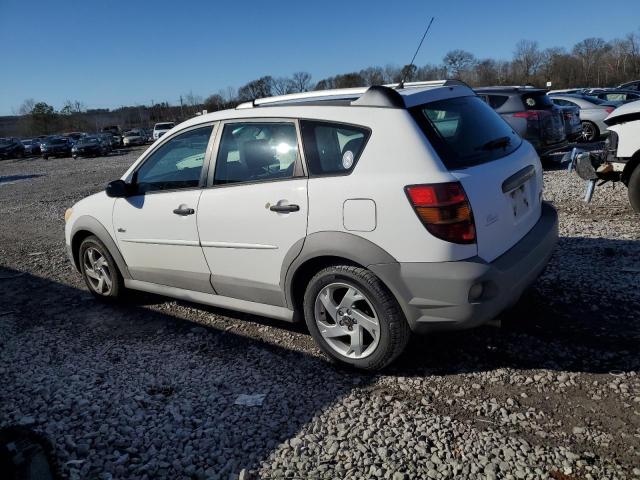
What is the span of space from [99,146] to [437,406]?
3470 cm

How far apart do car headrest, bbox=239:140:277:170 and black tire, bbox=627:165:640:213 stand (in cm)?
493

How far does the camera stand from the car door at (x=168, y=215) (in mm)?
3923

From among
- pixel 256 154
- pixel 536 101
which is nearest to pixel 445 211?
pixel 256 154

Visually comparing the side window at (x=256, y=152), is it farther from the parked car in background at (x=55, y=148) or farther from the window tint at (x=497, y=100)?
the parked car in background at (x=55, y=148)

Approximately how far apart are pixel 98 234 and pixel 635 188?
6203 mm

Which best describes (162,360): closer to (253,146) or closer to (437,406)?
(253,146)

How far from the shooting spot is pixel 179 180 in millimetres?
4047

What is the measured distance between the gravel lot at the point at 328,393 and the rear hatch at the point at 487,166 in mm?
877

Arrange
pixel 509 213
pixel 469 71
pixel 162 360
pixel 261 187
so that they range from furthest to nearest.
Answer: pixel 469 71 → pixel 162 360 → pixel 261 187 → pixel 509 213

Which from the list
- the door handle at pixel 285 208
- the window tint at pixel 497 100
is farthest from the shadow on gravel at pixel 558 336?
the window tint at pixel 497 100

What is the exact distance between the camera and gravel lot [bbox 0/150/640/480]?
2.57 m

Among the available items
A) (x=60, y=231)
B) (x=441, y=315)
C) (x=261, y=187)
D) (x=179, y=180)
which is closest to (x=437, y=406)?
(x=441, y=315)

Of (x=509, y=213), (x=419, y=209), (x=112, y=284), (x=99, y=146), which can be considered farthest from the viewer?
(x=99, y=146)

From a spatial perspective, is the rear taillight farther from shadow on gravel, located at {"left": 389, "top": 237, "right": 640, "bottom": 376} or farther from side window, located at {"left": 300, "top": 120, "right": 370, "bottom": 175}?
shadow on gravel, located at {"left": 389, "top": 237, "right": 640, "bottom": 376}
